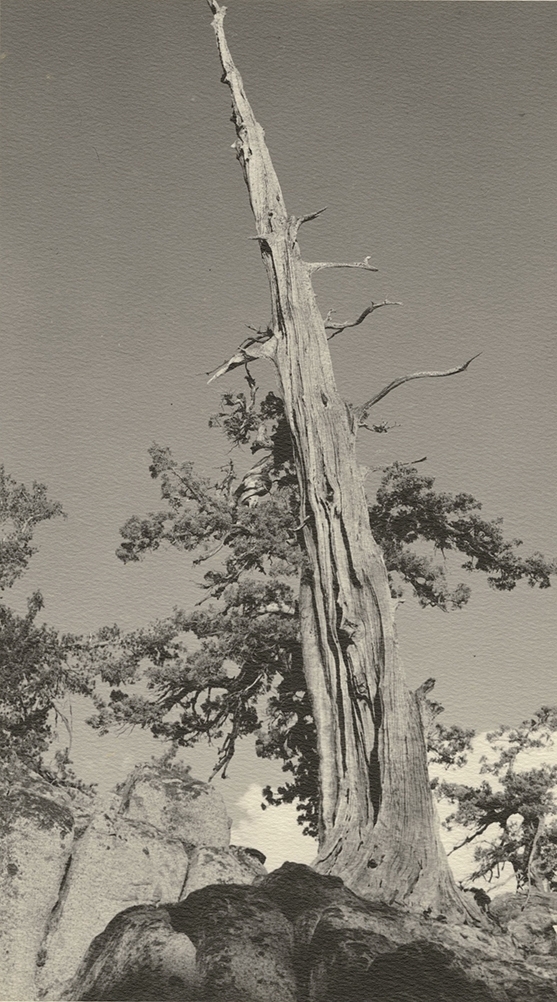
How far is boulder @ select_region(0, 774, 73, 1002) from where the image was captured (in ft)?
21.6

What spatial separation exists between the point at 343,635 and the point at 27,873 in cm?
313

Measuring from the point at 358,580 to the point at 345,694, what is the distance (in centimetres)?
95

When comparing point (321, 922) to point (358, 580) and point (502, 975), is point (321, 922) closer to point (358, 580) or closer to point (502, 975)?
point (502, 975)

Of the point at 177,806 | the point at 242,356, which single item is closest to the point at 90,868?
the point at 177,806

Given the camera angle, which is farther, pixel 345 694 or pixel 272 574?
Answer: pixel 272 574

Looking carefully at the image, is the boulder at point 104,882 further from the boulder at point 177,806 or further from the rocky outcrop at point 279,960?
the rocky outcrop at point 279,960

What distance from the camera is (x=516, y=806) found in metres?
10.2

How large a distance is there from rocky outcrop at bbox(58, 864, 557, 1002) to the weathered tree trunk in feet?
4.34

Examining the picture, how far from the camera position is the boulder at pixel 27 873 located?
Answer: 659 centimetres

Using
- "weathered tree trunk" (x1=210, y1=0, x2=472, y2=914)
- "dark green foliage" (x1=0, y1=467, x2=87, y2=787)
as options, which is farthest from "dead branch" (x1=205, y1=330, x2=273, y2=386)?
"dark green foliage" (x1=0, y1=467, x2=87, y2=787)

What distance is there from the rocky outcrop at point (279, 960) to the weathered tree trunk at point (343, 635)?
1.32 m

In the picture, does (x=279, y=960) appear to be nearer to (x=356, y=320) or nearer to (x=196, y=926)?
(x=196, y=926)

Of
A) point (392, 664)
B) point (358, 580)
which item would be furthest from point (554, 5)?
point (392, 664)

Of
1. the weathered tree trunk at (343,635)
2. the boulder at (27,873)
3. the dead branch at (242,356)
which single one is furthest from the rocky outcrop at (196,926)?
the dead branch at (242,356)
